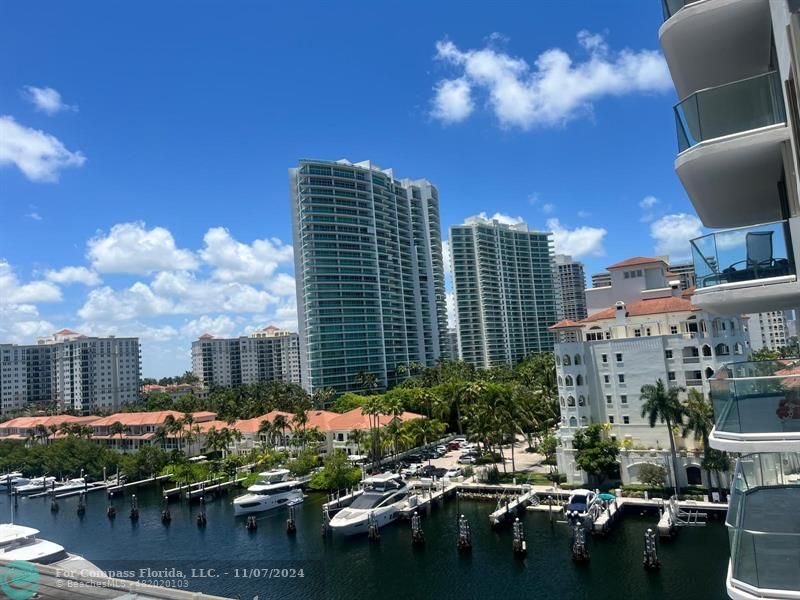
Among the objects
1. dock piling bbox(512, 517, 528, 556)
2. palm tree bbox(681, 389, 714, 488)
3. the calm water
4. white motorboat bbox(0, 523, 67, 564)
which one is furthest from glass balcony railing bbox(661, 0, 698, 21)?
white motorboat bbox(0, 523, 67, 564)

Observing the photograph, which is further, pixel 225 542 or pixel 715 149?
pixel 225 542

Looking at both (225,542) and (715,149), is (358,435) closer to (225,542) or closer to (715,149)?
(225,542)

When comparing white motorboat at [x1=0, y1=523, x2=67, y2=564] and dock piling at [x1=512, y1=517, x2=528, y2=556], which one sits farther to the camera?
dock piling at [x1=512, y1=517, x2=528, y2=556]

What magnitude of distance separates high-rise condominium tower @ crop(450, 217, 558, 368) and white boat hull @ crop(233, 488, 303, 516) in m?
117

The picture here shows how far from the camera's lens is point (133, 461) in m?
77.6

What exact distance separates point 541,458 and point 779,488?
62206 millimetres

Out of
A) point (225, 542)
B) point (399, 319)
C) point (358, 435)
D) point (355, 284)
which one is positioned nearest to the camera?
point (225, 542)

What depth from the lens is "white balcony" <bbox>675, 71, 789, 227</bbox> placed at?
29.6 feet

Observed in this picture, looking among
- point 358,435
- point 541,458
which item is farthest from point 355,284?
point 541,458

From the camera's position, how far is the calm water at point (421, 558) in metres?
34.8

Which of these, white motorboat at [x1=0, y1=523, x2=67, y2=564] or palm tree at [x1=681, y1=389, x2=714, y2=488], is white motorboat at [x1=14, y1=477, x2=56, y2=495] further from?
palm tree at [x1=681, y1=389, x2=714, y2=488]

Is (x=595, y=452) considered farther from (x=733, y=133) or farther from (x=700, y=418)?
(x=733, y=133)

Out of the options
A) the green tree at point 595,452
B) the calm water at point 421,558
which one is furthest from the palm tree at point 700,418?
the green tree at point 595,452

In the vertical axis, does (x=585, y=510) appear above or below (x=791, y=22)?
below
